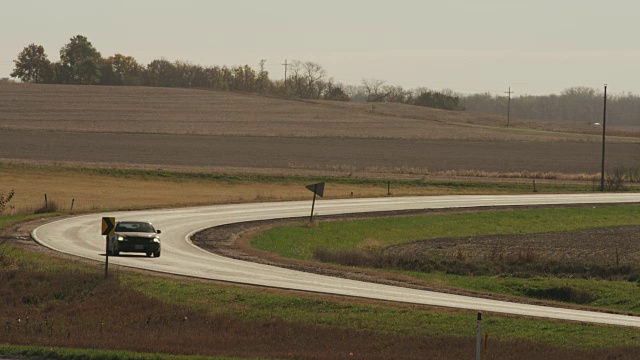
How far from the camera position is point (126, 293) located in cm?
3088

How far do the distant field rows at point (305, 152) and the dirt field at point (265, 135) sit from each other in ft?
0.36

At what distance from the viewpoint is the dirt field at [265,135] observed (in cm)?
10394

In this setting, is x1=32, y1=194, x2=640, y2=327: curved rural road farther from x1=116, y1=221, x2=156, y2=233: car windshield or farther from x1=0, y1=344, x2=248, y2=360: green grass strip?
x1=0, y1=344, x2=248, y2=360: green grass strip

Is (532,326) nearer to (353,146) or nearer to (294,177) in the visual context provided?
(294,177)

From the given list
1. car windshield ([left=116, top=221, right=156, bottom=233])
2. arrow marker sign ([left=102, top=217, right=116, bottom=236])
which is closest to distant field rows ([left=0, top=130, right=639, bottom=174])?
car windshield ([left=116, top=221, right=156, bottom=233])

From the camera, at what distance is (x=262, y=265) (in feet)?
131

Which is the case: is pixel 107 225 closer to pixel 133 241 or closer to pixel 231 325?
pixel 231 325

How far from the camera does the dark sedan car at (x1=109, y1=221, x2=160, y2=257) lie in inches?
1624

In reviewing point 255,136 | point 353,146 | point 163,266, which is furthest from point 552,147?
point 163,266

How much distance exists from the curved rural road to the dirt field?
26.7m

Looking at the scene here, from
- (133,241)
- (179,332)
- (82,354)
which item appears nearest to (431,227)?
(133,241)

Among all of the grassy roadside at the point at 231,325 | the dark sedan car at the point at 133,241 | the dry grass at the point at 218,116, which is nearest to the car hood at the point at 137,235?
the dark sedan car at the point at 133,241

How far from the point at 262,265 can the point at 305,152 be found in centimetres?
7349

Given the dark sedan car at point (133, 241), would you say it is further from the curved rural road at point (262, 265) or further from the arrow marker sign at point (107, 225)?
the arrow marker sign at point (107, 225)
